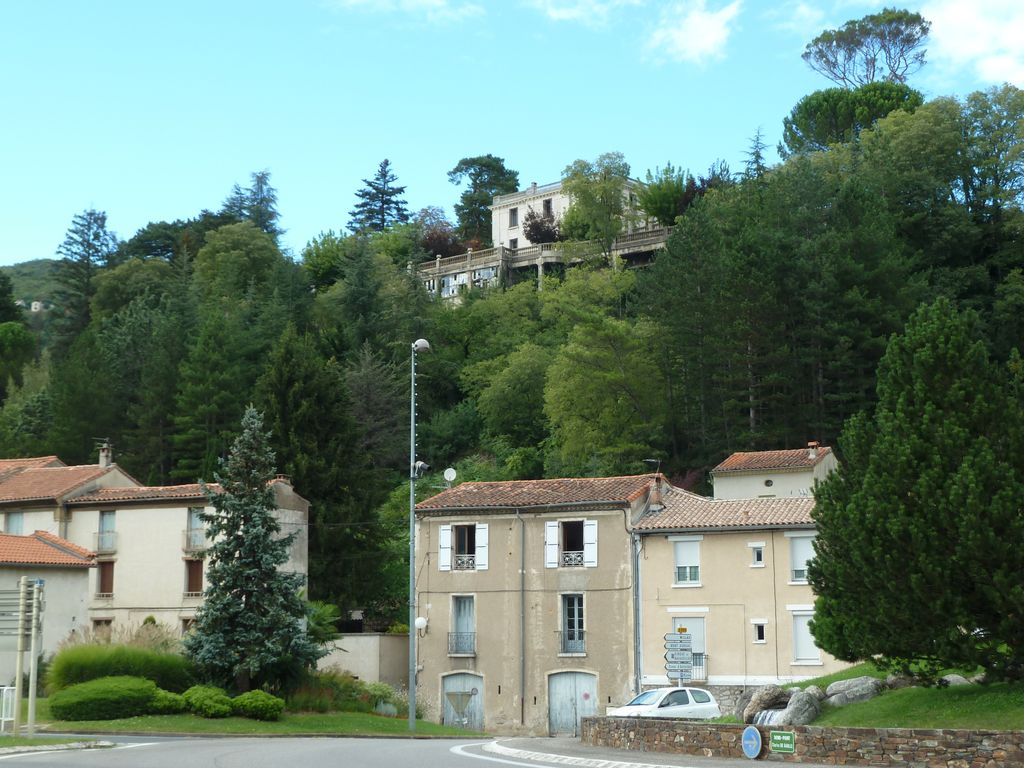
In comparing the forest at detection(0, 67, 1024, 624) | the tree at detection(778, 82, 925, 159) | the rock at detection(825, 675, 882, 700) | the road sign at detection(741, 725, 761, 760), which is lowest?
the road sign at detection(741, 725, 761, 760)

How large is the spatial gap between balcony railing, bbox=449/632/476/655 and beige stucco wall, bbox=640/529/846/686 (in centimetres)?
678

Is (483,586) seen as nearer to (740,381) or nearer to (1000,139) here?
(740,381)

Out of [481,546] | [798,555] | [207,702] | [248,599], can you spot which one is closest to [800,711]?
[207,702]

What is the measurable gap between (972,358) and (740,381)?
3202cm

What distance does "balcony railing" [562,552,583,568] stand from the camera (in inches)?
1866

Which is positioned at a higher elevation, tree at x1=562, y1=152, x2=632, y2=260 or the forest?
tree at x1=562, y1=152, x2=632, y2=260

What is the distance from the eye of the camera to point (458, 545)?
49.7m

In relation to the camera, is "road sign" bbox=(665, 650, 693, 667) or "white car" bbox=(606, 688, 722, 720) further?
"white car" bbox=(606, 688, 722, 720)

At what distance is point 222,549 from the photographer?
38531mm

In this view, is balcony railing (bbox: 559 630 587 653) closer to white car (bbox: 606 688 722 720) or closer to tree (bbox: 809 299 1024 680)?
white car (bbox: 606 688 722 720)

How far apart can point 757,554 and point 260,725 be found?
18526 mm

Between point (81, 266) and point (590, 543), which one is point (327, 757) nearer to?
point (590, 543)

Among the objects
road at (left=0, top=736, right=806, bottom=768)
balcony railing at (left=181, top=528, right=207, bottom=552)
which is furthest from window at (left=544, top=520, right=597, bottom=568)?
road at (left=0, top=736, right=806, bottom=768)

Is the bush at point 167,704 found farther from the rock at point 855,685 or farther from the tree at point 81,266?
the tree at point 81,266
